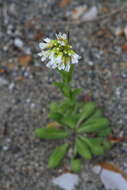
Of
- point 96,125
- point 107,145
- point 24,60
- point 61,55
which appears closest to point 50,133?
point 96,125

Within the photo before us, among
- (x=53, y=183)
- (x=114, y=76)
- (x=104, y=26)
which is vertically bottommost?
(x=53, y=183)

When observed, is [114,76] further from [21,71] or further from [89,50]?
[21,71]

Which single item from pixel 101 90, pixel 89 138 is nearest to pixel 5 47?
pixel 101 90

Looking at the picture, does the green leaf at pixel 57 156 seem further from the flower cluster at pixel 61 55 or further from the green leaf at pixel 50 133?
the flower cluster at pixel 61 55

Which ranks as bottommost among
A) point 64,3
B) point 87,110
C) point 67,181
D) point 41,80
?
point 67,181

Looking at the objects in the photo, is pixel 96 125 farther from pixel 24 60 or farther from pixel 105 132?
pixel 24 60

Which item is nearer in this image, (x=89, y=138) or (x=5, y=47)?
(x=89, y=138)

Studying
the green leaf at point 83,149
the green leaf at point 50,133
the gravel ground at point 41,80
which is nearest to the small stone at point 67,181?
the gravel ground at point 41,80
